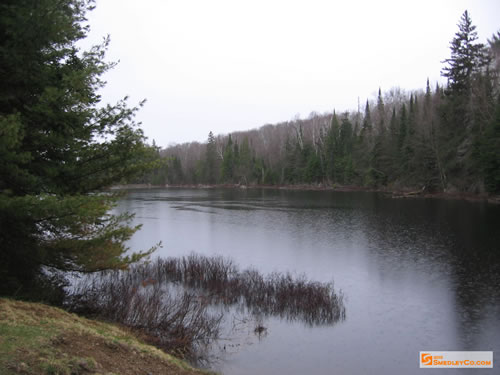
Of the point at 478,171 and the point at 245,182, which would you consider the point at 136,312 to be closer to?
the point at 478,171

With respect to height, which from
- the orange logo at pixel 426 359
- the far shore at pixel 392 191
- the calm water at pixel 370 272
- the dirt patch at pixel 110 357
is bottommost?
the orange logo at pixel 426 359

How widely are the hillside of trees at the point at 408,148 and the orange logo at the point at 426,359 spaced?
7.98 m

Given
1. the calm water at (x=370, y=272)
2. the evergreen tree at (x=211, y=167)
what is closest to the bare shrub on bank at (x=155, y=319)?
the calm water at (x=370, y=272)

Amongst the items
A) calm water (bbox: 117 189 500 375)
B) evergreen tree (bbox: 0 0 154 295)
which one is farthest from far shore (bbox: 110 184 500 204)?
calm water (bbox: 117 189 500 375)

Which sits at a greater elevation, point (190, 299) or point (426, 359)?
point (190, 299)

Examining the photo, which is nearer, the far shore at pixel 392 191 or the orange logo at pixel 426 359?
the orange logo at pixel 426 359

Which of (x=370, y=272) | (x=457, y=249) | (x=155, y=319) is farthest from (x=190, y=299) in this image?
(x=457, y=249)

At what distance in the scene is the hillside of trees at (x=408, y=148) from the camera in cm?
4166

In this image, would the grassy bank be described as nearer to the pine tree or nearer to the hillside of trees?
the hillside of trees

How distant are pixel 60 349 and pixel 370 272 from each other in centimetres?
1426

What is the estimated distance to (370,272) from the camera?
16.8 meters

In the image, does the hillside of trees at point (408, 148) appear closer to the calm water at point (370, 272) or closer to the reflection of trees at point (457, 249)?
the calm water at point (370, 272)

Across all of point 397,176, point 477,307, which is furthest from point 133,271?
point 397,176

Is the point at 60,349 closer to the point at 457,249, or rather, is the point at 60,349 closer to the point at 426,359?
the point at 426,359
